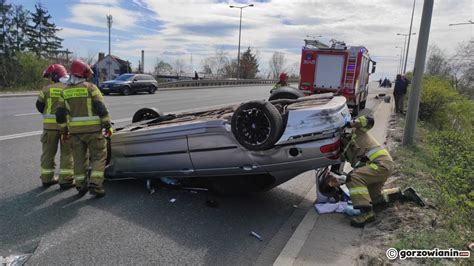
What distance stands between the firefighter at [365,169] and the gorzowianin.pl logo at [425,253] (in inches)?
30.2

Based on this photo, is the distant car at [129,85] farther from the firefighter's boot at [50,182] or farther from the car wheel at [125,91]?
the firefighter's boot at [50,182]

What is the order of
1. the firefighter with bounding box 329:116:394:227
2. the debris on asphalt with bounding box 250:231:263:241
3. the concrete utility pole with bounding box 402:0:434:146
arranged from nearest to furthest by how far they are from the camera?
the debris on asphalt with bounding box 250:231:263:241, the firefighter with bounding box 329:116:394:227, the concrete utility pole with bounding box 402:0:434:146

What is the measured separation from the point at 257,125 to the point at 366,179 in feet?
4.70

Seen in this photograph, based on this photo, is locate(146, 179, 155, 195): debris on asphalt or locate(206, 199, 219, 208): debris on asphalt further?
locate(146, 179, 155, 195): debris on asphalt

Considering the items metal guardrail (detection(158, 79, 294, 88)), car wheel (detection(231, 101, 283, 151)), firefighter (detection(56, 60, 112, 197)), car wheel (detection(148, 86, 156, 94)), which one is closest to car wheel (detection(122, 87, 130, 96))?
car wheel (detection(148, 86, 156, 94))

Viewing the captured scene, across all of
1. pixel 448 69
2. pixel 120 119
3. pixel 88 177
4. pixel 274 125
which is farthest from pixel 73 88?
pixel 448 69

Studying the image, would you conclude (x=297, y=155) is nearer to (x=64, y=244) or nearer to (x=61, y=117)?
Answer: (x=64, y=244)

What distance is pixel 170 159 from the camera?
4609 mm

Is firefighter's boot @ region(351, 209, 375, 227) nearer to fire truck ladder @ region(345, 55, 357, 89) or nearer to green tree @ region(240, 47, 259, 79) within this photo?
fire truck ladder @ region(345, 55, 357, 89)

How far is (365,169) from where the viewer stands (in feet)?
13.9

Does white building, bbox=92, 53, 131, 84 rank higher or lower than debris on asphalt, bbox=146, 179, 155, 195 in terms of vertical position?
higher

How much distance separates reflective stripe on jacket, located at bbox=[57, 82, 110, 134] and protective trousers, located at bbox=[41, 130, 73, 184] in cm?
48

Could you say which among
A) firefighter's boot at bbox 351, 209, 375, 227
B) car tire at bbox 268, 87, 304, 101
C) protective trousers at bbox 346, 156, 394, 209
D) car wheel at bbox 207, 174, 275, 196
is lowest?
firefighter's boot at bbox 351, 209, 375, 227

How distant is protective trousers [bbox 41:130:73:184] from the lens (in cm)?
491
